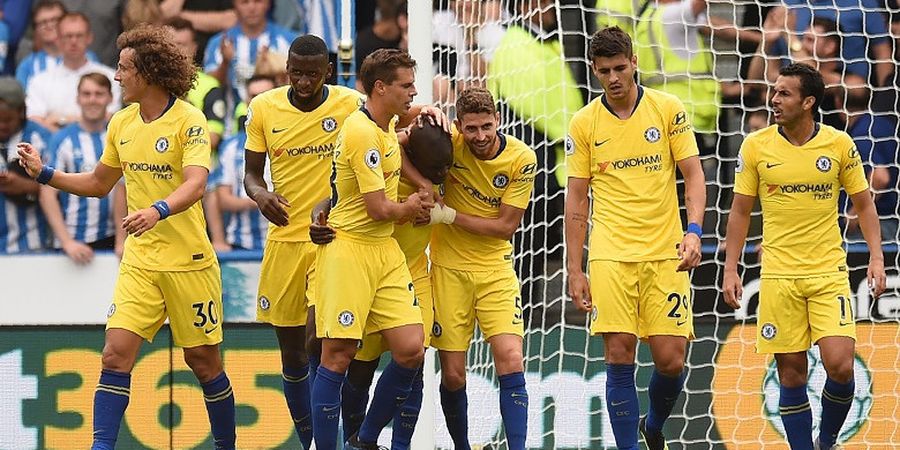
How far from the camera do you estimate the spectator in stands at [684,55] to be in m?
8.62

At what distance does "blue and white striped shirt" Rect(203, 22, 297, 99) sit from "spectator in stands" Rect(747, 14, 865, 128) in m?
2.75

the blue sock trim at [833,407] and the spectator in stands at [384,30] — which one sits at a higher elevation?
the spectator in stands at [384,30]

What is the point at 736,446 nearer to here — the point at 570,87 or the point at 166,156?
the point at 570,87

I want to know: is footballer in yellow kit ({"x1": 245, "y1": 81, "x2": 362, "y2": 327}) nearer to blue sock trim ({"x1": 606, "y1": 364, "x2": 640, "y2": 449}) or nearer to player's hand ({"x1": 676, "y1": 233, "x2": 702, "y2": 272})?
blue sock trim ({"x1": 606, "y1": 364, "x2": 640, "y2": 449})

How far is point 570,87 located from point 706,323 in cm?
155

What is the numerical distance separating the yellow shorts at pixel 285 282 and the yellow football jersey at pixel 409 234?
1.50 ft

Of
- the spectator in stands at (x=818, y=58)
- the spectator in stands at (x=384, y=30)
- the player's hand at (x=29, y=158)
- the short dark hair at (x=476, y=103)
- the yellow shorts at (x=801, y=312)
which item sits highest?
the spectator in stands at (x=384, y=30)

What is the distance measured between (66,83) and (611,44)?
3.63 meters

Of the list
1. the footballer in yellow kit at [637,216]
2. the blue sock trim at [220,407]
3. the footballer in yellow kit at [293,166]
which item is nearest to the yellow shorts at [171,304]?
the blue sock trim at [220,407]

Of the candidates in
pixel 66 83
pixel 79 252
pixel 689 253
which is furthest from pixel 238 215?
pixel 689 253

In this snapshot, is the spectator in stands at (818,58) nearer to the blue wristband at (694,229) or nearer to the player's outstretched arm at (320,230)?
the blue wristband at (694,229)

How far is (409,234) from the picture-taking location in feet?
22.5

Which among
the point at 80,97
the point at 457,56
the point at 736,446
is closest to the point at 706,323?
the point at 736,446

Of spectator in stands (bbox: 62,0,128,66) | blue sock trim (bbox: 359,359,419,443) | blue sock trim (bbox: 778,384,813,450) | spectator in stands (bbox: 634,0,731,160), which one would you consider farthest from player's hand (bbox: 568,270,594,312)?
spectator in stands (bbox: 62,0,128,66)
